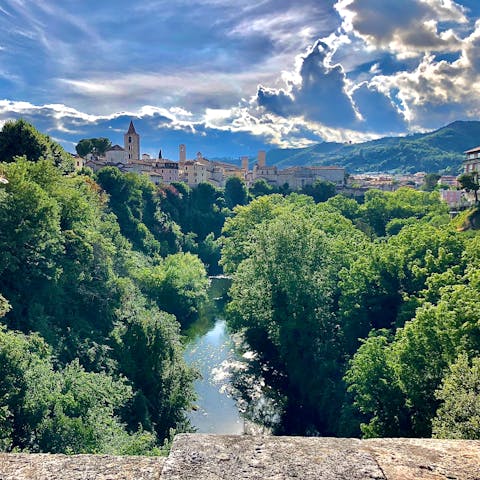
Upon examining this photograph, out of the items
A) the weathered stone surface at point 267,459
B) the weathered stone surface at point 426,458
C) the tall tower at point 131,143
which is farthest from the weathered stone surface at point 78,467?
the tall tower at point 131,143

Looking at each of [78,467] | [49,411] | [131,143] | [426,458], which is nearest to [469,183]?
[49,411]

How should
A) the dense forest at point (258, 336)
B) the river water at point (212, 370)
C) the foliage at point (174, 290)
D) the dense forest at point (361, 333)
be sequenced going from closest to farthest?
the dense forest at point (258, 336)
the dense forest at point (361, 333)
the river water at point (212, 370)
the foliage at point (174, 290)

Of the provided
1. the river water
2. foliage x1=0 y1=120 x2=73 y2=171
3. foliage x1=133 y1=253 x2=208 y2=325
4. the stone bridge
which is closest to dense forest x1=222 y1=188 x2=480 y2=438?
the river water

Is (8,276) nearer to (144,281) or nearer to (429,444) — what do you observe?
(144,281)

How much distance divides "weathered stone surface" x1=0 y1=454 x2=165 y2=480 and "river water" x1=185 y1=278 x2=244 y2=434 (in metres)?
21.2

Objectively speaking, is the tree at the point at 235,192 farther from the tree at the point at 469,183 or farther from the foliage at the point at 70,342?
the foliage at the point at 70,342

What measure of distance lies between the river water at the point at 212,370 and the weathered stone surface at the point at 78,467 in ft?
69.4

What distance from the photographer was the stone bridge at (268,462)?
10.1 feet

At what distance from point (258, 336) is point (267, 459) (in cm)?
3110

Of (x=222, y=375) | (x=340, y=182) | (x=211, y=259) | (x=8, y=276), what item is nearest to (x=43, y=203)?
(x=8, y=276)

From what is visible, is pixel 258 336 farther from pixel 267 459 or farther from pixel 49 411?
pixel 267 459

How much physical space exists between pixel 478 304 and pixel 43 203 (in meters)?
21.2

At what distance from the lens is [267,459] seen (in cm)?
320

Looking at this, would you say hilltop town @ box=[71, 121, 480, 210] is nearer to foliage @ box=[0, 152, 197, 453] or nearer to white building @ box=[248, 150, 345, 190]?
white building @ box=[248, 150, 345, 190]
